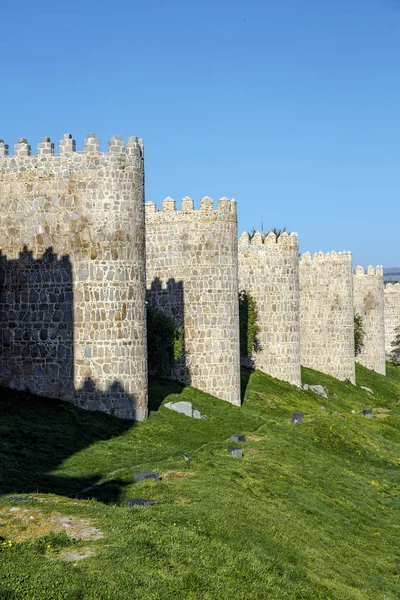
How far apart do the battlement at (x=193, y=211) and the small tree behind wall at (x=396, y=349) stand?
5066cm

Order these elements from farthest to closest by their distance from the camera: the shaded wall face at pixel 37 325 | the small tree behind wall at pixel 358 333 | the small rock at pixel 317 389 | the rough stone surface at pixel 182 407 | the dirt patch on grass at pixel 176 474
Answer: the small tree behind wall at pixel 358 333 → the small rock at pixel 317 389 → the rough stone surface at pixel 182 407 → the shaded wall face at pixel 37 325 → the dirt patch on grass at pixel 176 474

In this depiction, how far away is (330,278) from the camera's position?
66438 mm

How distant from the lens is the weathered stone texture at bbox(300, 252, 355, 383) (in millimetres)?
66188

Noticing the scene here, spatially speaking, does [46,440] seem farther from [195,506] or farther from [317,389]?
[317,389]

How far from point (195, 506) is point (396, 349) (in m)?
74.1

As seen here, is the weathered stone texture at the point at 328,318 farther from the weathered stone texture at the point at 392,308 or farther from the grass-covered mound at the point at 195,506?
the weathered stone texture at the point at 392,308

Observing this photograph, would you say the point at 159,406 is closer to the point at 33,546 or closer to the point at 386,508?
the point at 386,508

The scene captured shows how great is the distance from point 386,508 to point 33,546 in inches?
573

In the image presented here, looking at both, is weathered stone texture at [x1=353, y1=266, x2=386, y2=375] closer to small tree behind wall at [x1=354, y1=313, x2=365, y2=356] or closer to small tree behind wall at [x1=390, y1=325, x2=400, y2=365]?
small tree behind wall at [x1=354, y1=313, x2=365, y2=356]

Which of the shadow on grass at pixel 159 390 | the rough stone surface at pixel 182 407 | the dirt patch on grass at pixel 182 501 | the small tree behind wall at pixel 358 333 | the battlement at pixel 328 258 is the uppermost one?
the battlement at pixel 328 258

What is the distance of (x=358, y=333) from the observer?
2970 inches

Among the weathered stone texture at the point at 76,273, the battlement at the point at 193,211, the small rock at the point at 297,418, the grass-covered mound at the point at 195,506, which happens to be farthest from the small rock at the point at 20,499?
the battlement at the point at 193,211

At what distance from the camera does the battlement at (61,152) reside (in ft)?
113

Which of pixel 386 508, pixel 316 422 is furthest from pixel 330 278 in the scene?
pixel 386 508
